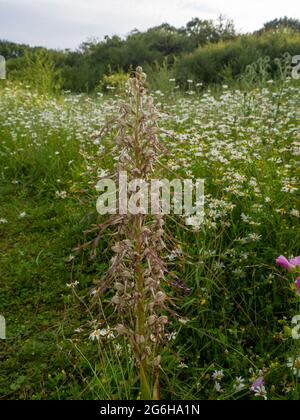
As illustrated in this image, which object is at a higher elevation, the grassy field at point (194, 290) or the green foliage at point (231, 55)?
the green foliage at point (231, 55)

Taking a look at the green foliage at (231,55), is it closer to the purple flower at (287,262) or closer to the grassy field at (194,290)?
the grassy field at (194,290)

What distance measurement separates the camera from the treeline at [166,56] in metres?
11.5

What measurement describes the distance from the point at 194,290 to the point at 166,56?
1688cm

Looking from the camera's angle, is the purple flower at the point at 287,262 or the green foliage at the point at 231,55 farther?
the green foliage at the point at 231,55

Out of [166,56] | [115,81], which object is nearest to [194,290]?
[115,81]

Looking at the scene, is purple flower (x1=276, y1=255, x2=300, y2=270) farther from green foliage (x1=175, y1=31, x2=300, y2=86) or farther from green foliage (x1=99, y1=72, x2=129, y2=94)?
green foliage (x1=175, y1=31, x2=300, y2=86)

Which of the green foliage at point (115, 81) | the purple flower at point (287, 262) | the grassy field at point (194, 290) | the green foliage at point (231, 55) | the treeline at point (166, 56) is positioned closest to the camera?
the purple flower at point (287, 262)

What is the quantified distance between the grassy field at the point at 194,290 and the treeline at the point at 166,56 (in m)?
5.02

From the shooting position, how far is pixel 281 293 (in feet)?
9.61

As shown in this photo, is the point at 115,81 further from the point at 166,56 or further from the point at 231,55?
the point at 166,56

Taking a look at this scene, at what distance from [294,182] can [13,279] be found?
2.59m

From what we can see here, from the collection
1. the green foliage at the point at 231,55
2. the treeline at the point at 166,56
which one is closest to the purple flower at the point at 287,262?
the treeline at the point at 166,56
